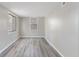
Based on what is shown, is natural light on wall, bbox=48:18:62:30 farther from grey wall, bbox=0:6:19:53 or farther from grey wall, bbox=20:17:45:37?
grey wall, bbox=20:17:45:37

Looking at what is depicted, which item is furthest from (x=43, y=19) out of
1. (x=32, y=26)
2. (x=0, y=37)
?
(x=0, y=37)

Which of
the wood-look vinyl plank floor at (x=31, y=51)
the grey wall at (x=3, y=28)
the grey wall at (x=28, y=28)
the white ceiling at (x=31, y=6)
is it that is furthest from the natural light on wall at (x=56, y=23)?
the grey wall at (x=28, y=28)

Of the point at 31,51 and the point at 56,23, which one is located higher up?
the point at 56,23

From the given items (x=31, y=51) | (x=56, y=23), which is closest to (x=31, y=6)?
(x=56, y=23)

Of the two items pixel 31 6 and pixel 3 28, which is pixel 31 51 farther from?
pixel 31 6

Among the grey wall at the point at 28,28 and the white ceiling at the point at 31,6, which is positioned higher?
the white ceiling at the point at 31,6

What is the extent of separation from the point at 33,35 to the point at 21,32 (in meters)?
1.11

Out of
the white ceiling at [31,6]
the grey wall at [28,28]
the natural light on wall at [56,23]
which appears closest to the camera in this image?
the white ceiling at [31,6]

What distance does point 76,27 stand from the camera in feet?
8.02

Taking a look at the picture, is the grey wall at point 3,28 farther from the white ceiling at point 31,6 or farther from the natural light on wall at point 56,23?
the natural light on wall at point 56,23

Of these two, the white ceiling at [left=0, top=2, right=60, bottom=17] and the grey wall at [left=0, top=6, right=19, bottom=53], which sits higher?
the white ceiling at [left=0, top=2, right=60, bottom=17]

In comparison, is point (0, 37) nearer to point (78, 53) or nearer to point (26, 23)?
point (78, 53)

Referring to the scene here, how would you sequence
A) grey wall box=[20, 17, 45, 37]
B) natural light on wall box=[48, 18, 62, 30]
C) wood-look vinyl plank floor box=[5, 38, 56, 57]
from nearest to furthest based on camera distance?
wood-look vinyl plank floor box=[5, 38, 56, 57], natural light on wall box=[48, 18, 62, 30], grey wall box=[20, 17, 45, 37]

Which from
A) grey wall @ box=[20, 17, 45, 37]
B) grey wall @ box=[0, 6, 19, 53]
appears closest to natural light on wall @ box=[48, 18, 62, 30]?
grey wall @ box=[0, 6, 19, 53]
